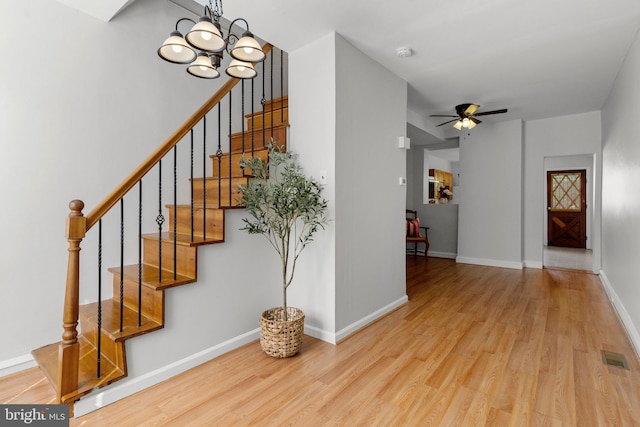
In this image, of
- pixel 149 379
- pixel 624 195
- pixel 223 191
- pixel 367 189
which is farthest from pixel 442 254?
pixel 149 379

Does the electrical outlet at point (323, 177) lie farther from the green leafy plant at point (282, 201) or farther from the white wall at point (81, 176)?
the white wall at point (81, 176)

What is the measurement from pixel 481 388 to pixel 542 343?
1.08m

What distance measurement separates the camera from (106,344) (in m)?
2.20

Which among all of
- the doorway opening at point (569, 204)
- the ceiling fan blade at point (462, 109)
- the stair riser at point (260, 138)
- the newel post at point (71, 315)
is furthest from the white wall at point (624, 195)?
the doorway opening at point (569, 204)

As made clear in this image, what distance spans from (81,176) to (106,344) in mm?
1374

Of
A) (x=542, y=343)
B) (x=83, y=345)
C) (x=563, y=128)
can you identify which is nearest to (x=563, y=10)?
(x=542, y=343)

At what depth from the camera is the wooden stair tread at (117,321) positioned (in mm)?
2059

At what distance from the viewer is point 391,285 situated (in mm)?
3689

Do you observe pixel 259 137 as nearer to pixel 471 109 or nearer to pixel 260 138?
pixel 260 138

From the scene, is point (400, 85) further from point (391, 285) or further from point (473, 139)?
point (473, 139)

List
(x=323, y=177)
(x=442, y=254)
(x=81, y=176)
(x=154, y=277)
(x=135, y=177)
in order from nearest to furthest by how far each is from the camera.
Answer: (x=135, y=177) → (x=154, y=277) → (x=81, y=176) → (x=323, y=177) → (x=442, y=254)

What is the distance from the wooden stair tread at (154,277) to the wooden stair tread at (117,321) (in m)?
0.24

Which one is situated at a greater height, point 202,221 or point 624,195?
point 624,195

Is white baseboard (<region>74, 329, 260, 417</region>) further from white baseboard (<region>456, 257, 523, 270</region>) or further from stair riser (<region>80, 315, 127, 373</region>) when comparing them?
white baseboard (<region>456, 257, 523, 270</region>)
